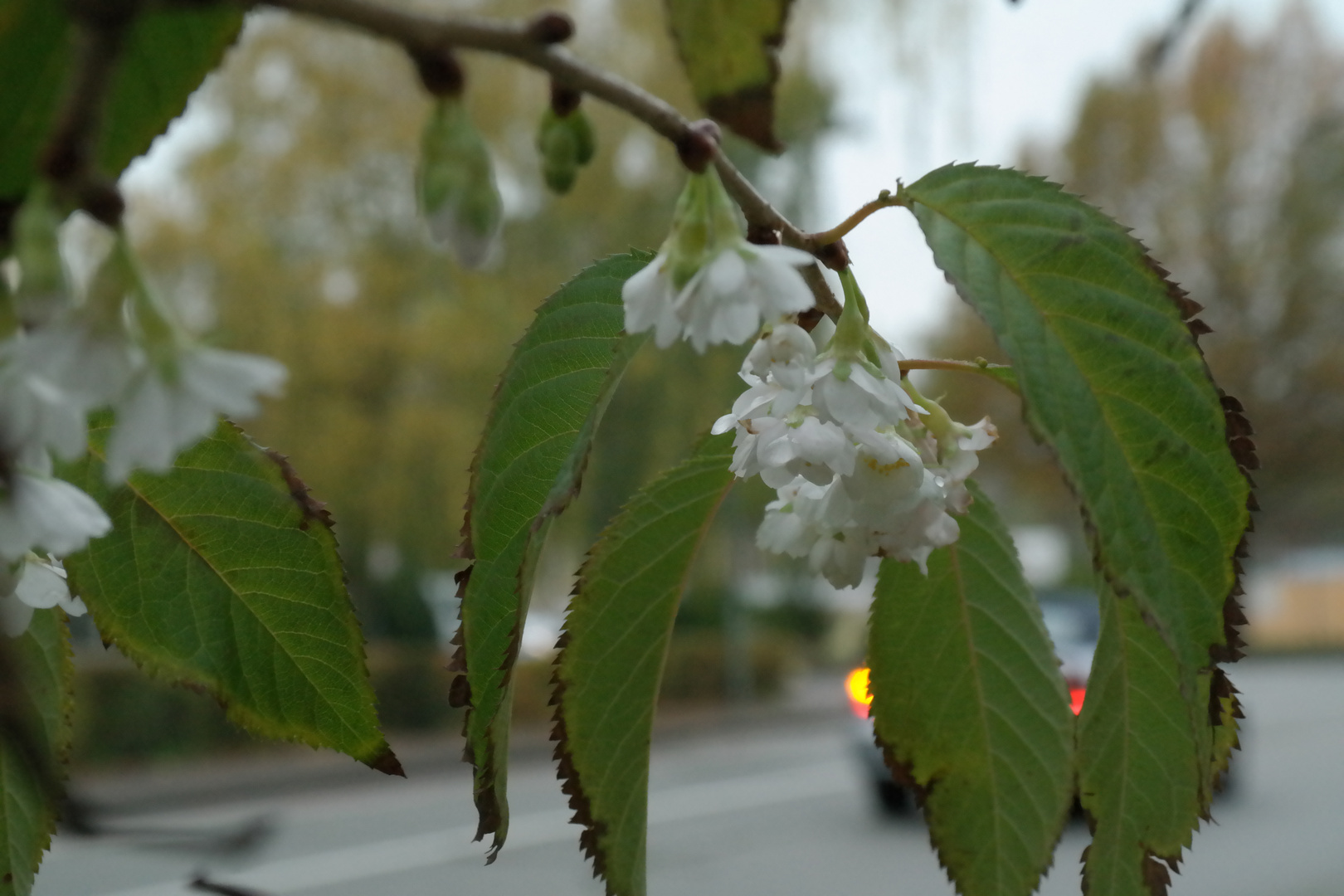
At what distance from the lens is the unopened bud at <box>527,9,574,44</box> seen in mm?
255

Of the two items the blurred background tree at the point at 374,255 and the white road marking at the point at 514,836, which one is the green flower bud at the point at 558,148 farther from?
the blurred background tree at the point at 374,255

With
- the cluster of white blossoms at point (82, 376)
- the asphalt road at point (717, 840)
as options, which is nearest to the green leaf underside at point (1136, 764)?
the cluster of white blossoms at point (82, 376)

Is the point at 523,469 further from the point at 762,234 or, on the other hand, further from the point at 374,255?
the point at 374,255

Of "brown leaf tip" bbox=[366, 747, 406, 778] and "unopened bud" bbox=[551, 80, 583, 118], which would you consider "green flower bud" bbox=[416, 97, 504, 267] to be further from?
"brown leaf tip" bbox=[366, 747, 406, 778]

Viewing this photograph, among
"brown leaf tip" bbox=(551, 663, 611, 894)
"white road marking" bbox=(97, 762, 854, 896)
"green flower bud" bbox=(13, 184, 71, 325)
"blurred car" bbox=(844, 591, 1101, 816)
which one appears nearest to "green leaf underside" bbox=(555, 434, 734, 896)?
"brown leaf tip" bbox=(551, 663, 611, 894)

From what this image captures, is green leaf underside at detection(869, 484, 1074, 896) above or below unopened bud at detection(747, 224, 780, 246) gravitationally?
below

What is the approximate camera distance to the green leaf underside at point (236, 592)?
0.37m

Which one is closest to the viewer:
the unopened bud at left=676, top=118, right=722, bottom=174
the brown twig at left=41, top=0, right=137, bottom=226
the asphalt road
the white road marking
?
the brown twig at left=41, top=0, right=137, bottom=226

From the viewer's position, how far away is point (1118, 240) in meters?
0.33

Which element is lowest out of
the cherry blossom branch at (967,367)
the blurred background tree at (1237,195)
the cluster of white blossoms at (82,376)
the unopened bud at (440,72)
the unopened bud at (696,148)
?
the cluster of white blossoms at (82,376)

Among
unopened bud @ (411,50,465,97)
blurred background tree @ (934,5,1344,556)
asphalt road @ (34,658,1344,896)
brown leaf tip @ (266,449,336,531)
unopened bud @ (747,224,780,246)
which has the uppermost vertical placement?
blurred background tree @ (934,5,1344,556)

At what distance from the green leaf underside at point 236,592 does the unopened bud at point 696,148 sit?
0.48 feet

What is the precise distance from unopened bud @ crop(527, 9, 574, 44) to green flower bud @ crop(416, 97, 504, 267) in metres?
0.03

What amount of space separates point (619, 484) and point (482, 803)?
976cm
